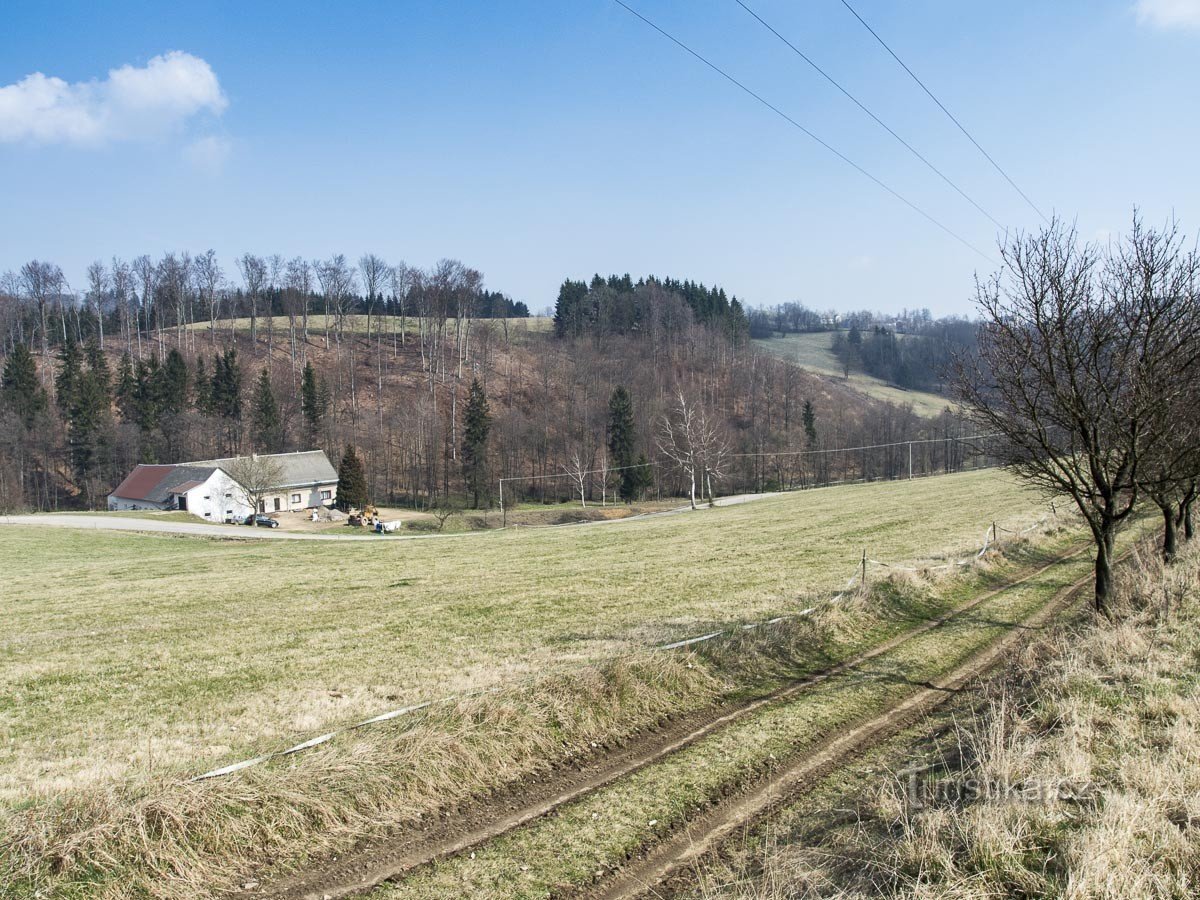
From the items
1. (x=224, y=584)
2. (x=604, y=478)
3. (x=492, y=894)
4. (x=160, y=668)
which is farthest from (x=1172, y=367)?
(x=604, y=478)

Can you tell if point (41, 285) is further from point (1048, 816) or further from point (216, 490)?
point (1048, 816)

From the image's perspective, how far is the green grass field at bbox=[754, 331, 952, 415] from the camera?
140875 millimetres

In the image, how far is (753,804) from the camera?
6926 millimetres

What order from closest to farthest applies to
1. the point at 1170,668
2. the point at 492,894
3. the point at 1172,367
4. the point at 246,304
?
1. the point at 492,894
2. the point at 1170,668
3. the point at 1172,367
4. the point at 246,304

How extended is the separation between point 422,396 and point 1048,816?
336 ft

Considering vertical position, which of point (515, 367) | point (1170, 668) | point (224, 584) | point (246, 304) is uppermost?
point (246, 304)

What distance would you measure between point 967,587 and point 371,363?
351 feet

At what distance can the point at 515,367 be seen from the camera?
118562 millimetres

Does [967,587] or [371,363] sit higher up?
[371,363]

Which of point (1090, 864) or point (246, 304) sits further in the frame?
point (246, 304)

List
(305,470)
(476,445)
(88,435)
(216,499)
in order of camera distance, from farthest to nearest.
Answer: (476,445)
(88,435)
(305,470)
(216,499)

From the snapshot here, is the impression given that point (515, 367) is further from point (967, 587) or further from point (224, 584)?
point (967, 587)

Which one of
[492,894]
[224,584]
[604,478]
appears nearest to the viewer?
[492,894]

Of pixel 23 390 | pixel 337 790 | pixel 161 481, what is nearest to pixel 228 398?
pixel 23 390
